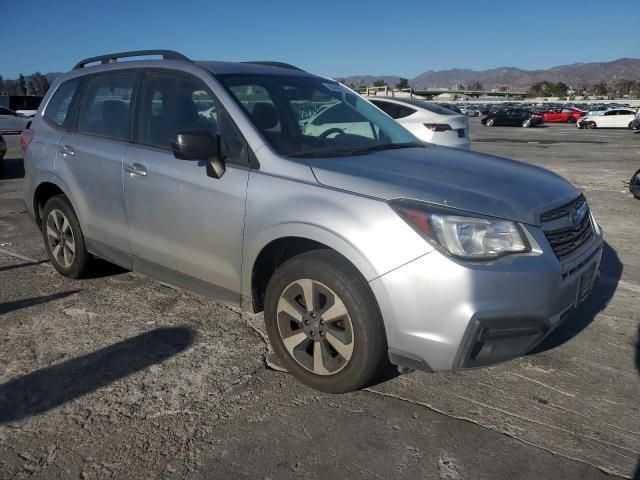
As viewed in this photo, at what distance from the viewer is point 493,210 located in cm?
276

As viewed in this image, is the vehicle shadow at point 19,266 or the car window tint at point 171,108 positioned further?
the vehicle shadow at point 19,266

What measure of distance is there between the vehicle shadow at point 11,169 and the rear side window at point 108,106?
8.69 meters

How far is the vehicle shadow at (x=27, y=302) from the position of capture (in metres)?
4.30

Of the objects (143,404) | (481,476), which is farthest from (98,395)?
(481,476)

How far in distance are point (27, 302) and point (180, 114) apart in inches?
77.9

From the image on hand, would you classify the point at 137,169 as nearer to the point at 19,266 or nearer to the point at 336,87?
the point at 336,87

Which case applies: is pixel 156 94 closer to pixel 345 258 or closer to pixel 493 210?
pixel 345 258

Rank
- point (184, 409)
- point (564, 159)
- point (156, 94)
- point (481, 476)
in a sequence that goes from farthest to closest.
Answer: point (564, 159) < point (156, 94) < point (184, 409) < point (481, 476)

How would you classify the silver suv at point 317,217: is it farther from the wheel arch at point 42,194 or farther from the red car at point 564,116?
the red car at point 564,116

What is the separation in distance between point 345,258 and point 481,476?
1.17 meters

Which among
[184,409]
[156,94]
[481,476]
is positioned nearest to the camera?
[481,476]

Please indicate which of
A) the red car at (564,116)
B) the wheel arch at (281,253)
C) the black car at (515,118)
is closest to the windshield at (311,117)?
the wheel arch at (281,253)

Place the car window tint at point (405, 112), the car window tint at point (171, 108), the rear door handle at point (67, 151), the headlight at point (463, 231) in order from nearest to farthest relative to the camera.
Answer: the headlight at point (463, 231)
the car window tint at point (171, 108)
the rear door handle at point (67, 151)
the car window tint at point (405, 112)

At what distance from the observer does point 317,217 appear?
2.92m
